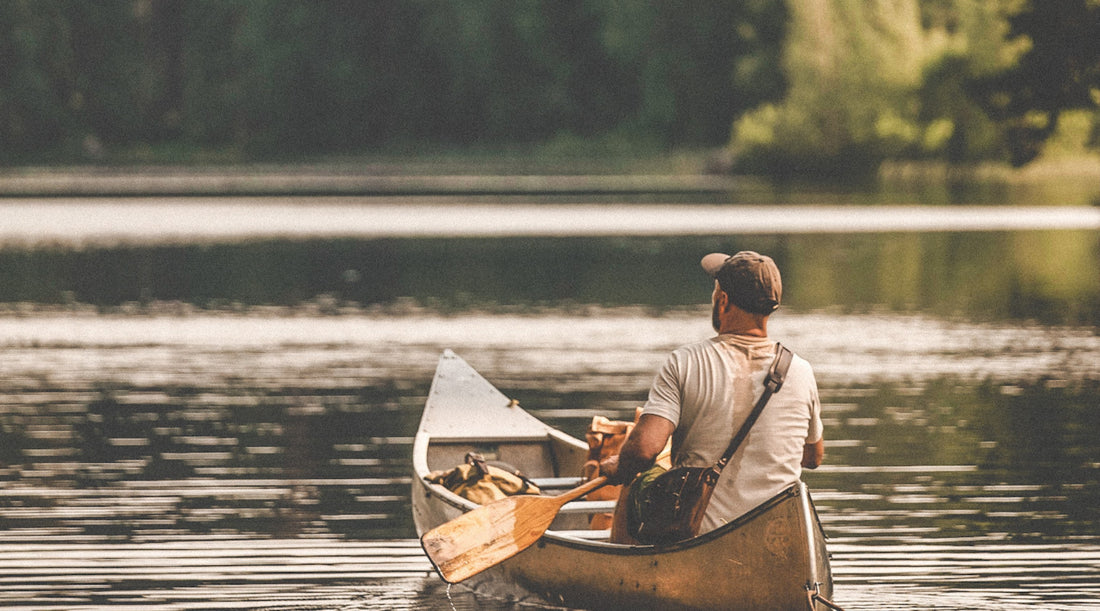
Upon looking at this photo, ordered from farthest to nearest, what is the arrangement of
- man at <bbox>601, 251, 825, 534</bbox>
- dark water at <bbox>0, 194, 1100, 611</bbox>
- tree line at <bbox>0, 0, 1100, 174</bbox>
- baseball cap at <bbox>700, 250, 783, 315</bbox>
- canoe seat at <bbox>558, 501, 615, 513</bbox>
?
tree line at <bbox>0, 0, 1100, 174</bbox>, dark water at <bbox>0, 194, 1100, 611</bbox>, canoe seat at <bbox>558, 501, 615, 513</bbox>, man at <bbox>601, 251, 825, 534</bbox>, baseball cap at <bbox>700, 250, 783, 315</bbox>

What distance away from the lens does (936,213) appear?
172ft

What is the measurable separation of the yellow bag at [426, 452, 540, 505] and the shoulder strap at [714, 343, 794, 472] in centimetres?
231

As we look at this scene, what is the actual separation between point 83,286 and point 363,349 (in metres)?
10.3

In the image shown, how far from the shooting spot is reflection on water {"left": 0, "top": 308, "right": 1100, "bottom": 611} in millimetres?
10062

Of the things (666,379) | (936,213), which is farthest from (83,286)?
(936,213)

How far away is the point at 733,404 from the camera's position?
309 inches

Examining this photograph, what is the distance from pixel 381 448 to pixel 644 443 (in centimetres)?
713

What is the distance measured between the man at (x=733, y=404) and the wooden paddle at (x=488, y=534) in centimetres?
111

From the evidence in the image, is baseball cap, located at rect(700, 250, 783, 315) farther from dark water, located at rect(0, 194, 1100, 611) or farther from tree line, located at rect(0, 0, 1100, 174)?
tree line, located at rect(0, 0, 1100, 174)

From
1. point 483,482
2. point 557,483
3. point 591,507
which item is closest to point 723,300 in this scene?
point 591,507

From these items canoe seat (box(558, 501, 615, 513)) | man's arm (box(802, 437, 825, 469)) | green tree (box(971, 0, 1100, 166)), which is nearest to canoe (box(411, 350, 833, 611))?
canoe seat (box(558, 501, 615, 513))

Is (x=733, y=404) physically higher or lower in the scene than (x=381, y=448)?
higher

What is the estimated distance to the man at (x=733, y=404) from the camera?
770 centimetres

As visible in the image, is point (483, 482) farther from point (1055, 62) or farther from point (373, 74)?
point (373, 74)
